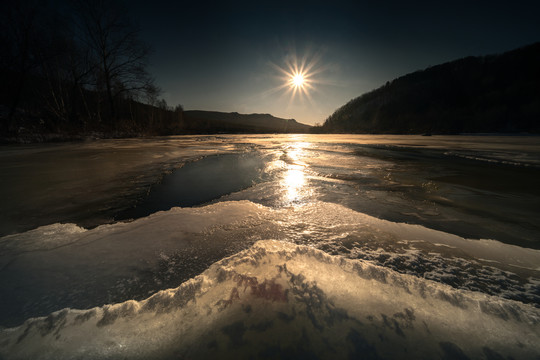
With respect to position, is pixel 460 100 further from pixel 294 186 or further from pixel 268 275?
pixel 268 275

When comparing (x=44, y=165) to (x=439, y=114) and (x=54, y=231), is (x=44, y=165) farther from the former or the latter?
(x=439, y=114)

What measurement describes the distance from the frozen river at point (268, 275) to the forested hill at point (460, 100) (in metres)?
47.4

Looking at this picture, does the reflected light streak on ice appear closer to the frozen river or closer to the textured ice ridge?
the frozen river

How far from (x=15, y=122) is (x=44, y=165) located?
8.61 meters

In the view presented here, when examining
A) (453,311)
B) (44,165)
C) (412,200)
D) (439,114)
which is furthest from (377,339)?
(439,114)

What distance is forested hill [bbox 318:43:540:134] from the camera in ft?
145

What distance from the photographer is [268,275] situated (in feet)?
3.66

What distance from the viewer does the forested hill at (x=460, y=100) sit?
145 feet

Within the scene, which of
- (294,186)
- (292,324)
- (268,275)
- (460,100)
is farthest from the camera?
(460,100)

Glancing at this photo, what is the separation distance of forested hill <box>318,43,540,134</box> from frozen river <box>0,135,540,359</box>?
1867 inches

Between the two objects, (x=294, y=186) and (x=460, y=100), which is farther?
(x=460, y=100)

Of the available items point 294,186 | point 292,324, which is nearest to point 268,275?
point 292,324

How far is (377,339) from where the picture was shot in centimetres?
76

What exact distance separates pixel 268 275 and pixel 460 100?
8021 centimetres
